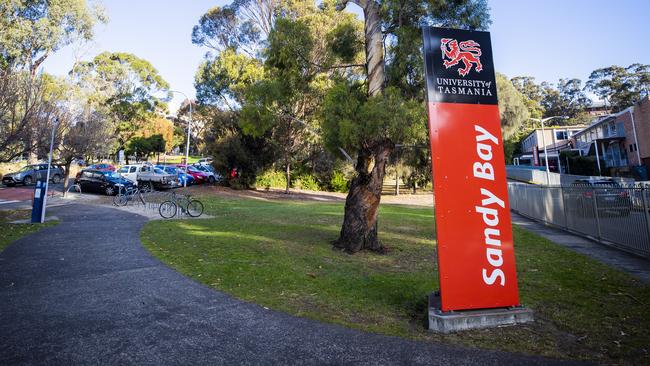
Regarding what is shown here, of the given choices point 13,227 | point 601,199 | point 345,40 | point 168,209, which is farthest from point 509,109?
point 13,227

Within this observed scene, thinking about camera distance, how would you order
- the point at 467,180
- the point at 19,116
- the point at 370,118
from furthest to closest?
the point at 19,116 → the point at 370,118 → the point at 467,180

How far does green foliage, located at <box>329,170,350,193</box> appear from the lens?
34.0 metres

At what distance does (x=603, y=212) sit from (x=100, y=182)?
25539 millimetres

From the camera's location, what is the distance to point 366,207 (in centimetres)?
904

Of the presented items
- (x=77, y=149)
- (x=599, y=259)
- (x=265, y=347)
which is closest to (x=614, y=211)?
(x=599, y=259)

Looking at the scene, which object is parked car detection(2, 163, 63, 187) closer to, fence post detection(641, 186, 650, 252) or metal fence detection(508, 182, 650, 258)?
metal fence detection(508, 182, 650, 258)

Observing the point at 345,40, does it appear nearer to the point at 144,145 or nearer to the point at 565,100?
the point at 144,145

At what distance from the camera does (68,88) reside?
109 feet

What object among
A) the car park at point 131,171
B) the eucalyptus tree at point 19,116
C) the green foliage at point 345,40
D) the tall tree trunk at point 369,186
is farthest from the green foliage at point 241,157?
the tall tree trunk at point 369,186

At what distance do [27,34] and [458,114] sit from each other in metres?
36.2

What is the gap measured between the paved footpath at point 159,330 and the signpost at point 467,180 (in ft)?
2.50

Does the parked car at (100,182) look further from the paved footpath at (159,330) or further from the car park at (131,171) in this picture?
the paved footpath at (159,330)

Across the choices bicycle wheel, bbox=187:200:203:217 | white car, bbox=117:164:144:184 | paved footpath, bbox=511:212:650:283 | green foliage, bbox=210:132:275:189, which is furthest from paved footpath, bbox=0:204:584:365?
white car, bbox=117:164:144:184

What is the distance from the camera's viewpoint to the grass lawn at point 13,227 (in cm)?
962
